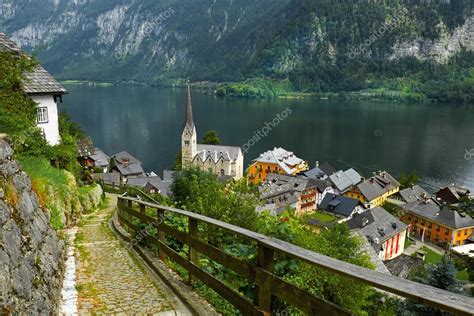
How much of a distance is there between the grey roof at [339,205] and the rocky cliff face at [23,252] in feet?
168

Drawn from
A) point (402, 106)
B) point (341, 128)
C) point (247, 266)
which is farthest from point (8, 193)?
point (402, 106)

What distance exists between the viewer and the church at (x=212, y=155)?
66.2 m

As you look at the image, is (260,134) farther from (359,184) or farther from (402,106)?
(402,106)

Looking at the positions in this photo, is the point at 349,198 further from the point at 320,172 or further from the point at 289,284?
the point at 289,284

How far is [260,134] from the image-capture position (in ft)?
337

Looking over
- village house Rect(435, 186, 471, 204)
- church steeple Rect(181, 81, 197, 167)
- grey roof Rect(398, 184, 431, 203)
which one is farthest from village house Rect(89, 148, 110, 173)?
village house Rect(435, 186, 471, 204)

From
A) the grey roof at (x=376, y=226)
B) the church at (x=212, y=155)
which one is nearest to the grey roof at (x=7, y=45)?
the grey roof at (x=376, y=226)

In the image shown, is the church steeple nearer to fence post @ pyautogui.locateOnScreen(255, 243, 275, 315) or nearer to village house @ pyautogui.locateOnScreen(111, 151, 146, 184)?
village house @ pyautogui.locateOnScreen(111, 151, 146, 184)

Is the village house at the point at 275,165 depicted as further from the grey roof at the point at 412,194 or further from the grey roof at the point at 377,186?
the grey roof at the point at 412,194

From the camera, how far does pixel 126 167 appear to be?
66250mm

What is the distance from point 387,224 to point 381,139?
59484mm

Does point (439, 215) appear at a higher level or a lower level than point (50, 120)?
lower

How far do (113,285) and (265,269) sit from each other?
397 cm

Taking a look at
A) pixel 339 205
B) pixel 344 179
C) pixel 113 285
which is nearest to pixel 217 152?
pixel 344 179
